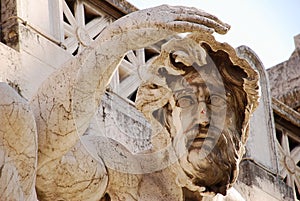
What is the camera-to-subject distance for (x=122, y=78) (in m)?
7.79

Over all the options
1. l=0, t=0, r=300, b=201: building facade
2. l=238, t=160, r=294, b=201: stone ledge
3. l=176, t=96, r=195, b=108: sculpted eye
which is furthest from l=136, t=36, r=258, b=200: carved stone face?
l=238, t=160, r=294, b=201: stone ledge

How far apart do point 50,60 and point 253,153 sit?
1.62m

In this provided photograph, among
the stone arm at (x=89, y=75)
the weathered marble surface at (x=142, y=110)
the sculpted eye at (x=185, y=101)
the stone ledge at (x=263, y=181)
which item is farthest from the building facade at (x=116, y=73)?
the stone arm at (x=89, y=75)

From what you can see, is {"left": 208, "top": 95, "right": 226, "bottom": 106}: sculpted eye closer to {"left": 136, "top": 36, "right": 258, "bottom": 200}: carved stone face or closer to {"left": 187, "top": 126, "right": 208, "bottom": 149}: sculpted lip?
{"left": 136, "top": 36, "right": 258, "bottom": 200}: carved stone face

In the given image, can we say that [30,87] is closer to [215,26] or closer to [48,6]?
[48,6]

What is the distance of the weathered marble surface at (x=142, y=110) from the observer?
6219 millimetres

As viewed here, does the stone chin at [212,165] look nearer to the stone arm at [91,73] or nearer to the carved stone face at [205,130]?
the carved stone face at [205,130]

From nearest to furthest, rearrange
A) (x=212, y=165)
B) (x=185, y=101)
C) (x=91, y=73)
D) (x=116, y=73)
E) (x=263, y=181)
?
(x=91, y=73) → (x=212, y=165) → (x=185, y=101) → (x=116, y=73) → (x=263, y=181)

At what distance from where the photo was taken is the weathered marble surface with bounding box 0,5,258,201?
245 inches

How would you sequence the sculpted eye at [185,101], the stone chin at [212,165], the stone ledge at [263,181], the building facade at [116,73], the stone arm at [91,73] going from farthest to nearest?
the stone ledge at [263,181], the building facade at [116,73], the sculpted eye at [185,101], the stone chin at [212,165], the stone arm at [91,73]

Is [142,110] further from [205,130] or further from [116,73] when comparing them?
[116,73]

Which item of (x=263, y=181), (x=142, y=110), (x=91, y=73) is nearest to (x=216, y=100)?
(x=142, y=110)

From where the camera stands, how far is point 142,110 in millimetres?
6852

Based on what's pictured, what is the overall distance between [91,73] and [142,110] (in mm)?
633
